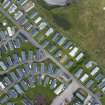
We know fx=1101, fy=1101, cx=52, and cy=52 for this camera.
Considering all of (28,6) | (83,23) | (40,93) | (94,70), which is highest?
(28,6)

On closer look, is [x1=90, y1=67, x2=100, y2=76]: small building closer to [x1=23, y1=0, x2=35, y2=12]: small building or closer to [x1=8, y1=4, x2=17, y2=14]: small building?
[x1=23, y1=0, x2=35, y2=12]: small building

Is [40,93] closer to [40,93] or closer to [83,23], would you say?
[40,93]

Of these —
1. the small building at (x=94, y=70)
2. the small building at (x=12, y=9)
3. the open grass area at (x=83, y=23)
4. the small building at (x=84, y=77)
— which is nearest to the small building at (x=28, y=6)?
the open grass area at (x=83, y=23)

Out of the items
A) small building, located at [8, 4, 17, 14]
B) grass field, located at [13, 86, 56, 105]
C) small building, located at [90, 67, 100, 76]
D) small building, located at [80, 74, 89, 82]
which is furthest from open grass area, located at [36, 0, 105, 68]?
grass field, located at [13, 86, 56, 105]

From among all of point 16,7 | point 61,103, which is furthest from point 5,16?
point 61,103

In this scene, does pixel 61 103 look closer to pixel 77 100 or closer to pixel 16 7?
pixel 77 100

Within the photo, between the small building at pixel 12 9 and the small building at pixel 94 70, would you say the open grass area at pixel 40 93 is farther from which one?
the small building at pixel 12 9

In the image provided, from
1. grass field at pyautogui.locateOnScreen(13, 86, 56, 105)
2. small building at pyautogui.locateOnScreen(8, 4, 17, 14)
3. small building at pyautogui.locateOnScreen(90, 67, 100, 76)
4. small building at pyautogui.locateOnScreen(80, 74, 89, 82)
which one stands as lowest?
small building at pyautogui.locateOnScreen(90, 67, 100, 76)

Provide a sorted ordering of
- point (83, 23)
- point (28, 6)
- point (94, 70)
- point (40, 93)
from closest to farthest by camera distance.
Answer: point (40, 93)
point (94, 70)
point (28, 6)
point (83, 23)

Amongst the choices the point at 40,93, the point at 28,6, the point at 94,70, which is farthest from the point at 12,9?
the point at 94,70
